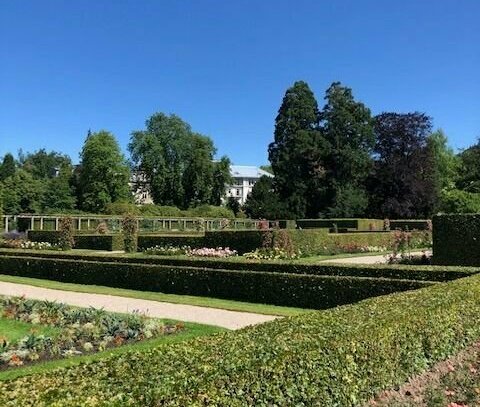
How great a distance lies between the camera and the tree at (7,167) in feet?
259

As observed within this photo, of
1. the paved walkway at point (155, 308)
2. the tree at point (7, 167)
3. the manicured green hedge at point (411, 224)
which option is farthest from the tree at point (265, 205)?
the paved walkway at point (155, 308)

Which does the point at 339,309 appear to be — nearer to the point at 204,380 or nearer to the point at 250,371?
the point at 250,371

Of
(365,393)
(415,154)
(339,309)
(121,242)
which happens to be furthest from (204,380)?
(415,154)

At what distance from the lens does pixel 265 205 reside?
53.8 meters

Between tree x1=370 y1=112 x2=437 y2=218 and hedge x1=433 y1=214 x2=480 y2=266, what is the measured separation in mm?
37054

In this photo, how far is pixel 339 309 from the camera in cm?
595

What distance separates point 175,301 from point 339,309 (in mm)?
6286

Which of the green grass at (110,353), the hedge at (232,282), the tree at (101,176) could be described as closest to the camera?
the green grass at (110,353)

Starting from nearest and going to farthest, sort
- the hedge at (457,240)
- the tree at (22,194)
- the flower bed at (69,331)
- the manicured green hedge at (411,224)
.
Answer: the flower bed at (69,331), the hedge at (457,240), the manicured green hedge at (411,224), the tree at (22,194)

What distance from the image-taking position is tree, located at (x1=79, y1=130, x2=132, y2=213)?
2579 inches

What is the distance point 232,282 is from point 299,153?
4131 centimetres

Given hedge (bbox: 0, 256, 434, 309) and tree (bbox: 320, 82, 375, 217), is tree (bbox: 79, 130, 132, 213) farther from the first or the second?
hedge (bbox: 0, 256, 434, 309)

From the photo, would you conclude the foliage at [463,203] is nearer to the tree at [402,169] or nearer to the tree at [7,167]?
the tree at [402,169]

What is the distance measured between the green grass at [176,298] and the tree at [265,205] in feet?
124
